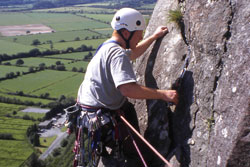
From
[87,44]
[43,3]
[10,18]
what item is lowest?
[87,44]

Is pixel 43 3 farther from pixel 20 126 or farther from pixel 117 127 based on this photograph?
pixel 117 127

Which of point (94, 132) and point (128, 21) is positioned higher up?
point (128, 21)

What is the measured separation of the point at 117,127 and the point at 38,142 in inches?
2124

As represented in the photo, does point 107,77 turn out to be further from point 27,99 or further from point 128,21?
point 27,99

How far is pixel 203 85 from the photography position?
486 cm

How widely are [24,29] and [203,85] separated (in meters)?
121

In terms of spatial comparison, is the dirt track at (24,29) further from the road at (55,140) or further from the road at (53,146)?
the road at (53,146)

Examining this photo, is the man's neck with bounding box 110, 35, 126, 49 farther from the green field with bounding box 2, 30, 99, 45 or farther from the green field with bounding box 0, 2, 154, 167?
the green field with bounding box 2, 30, 99, 45

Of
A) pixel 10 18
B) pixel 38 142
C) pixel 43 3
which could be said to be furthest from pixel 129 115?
pixel 43 3

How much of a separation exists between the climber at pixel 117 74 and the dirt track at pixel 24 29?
113179mm

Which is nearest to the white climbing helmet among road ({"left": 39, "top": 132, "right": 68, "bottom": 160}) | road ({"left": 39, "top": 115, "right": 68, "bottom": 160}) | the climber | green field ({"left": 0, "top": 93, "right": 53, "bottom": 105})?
the climber

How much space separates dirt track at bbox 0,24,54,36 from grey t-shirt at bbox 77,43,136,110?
113 meters

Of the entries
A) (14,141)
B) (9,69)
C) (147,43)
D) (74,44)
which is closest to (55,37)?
(74,44)

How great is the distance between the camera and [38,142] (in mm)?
56062
